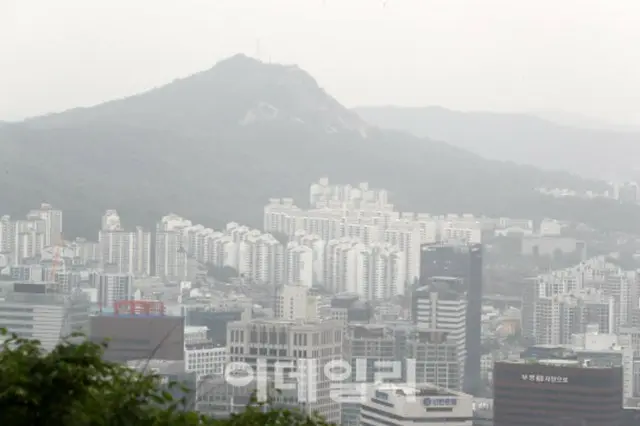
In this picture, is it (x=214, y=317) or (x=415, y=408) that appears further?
(x=214, y=317)

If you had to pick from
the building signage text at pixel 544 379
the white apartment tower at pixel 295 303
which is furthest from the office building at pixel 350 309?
the building signage text at pixel 544 379

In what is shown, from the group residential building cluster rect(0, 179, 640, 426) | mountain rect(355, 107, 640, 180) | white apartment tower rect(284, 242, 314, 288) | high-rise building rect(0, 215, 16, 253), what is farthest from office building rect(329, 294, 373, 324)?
mountain rect(355, 107, 640, 180)

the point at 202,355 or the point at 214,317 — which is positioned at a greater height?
the point at 214,317

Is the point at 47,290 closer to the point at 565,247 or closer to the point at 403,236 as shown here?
the point at 403,236

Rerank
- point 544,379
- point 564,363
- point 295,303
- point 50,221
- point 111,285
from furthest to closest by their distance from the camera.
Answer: point 50,221, point 111,285, point 295,303, point 564,363, point 544,379

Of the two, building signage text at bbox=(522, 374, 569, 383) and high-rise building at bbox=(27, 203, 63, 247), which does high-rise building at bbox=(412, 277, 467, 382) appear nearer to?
building signage text at bbox=(522, 374, 569, 383)

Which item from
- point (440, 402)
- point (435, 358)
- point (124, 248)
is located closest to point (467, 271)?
point (435, 358)

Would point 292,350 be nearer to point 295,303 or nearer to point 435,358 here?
A: point 435,358
